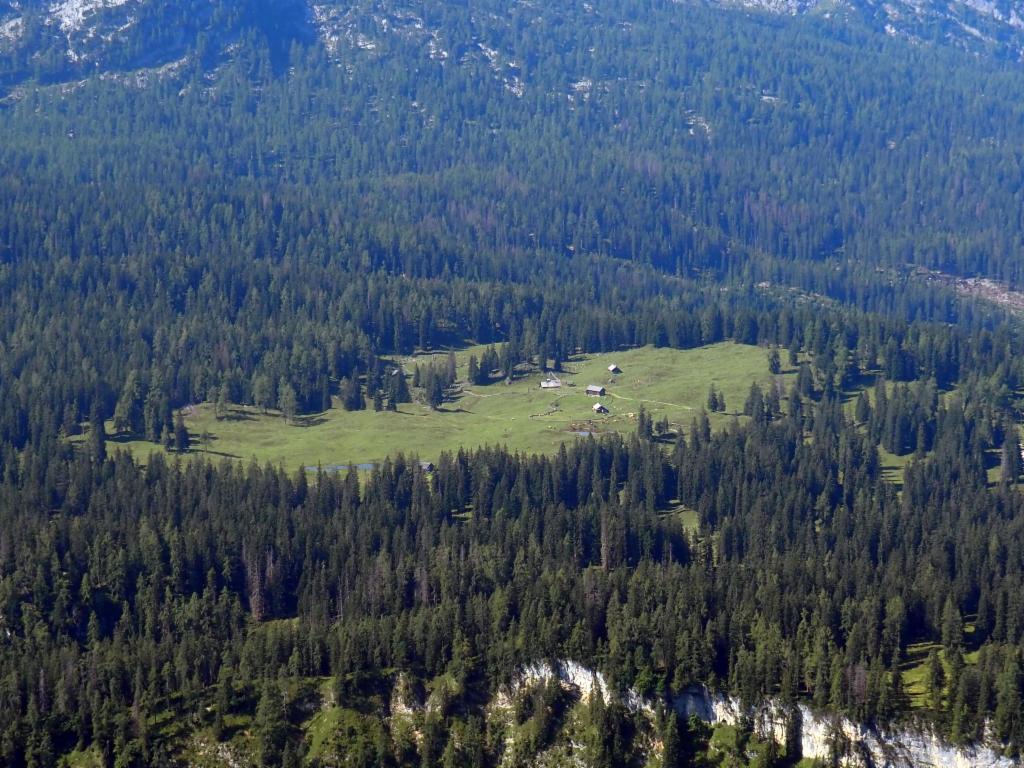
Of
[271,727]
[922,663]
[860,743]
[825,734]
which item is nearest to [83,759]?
[271,727]

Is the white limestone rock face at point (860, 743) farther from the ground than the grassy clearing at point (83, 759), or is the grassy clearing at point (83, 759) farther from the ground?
the white limestone rock face at point (860, 743)

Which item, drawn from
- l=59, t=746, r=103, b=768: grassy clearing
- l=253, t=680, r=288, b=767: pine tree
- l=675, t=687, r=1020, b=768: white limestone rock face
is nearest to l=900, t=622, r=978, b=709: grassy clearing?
l=675, t=687, r=1020, b=768: white limestone rock face

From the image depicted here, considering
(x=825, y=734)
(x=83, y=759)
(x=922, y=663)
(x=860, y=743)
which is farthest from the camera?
(x=922, y=663)

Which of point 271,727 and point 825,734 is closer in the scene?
point 825,734

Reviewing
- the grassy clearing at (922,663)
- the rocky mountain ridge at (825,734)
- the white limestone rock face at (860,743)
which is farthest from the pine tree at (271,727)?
the grassy clearing at (922,663)

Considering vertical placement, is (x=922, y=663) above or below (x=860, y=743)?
below

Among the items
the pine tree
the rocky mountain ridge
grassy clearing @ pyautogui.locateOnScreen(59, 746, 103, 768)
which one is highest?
the rocky mountain ridge

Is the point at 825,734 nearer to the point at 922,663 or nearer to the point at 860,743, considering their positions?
the point at 860,743

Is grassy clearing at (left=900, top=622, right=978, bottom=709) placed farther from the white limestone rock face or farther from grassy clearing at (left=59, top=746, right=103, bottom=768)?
grassy clearing at (left=59, top=746, right=103, bottom=768)

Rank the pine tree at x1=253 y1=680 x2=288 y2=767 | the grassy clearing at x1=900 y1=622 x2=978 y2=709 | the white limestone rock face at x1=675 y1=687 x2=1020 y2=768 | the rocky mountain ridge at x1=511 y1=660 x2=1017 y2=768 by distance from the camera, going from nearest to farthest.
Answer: the white limestone rock face at x1=675 y1=687 x2=1020 y2=768, the rocky mountain ridge at x1=511 y1=660 x2=1017 y2=768, the grassy clearing at x1=900 y1=622 x2=978 y2=709, the pine tree at x1=253 y1=680 x2=288 y2=767

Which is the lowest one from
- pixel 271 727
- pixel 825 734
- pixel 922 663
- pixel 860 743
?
pixel 271 727

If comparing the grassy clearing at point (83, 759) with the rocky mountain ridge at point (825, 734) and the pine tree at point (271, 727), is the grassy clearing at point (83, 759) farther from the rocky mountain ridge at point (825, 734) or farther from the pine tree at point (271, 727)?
the rocky mountain ridge at point (825, 734)

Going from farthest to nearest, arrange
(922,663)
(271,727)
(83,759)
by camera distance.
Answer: (922,663)
(83,759)
(271,727)
